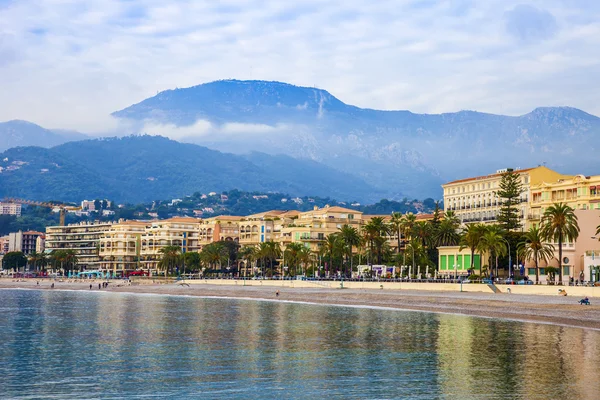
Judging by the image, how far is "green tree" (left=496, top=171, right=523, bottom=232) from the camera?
112300mm

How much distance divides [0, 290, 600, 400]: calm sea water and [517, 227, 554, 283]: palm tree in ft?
84.8

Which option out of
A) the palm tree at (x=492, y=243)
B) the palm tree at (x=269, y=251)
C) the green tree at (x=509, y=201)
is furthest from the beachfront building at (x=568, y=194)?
the palm tree at (x=269, y=251)

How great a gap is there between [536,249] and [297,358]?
54.5 metres

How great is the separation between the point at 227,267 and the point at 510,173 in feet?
228

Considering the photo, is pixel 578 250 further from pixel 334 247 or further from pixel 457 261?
pixel 334 247

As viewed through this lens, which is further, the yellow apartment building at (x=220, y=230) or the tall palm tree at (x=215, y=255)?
the yellow apartment building at (x=220, y=230)

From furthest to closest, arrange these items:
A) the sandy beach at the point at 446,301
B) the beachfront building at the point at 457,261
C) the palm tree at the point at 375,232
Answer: the palm tree at the point at 375,232
the beachfront building at the point at 457,261
the sandy beach at the point at 446,301

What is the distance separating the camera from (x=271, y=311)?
79562 millimetres

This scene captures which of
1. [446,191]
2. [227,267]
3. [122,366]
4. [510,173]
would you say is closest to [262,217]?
[227,267]

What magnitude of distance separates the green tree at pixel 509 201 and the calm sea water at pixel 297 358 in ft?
154

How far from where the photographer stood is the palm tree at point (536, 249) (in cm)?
8969

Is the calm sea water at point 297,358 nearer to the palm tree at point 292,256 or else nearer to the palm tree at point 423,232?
the palm tree at point 423,232

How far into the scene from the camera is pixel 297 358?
42.1 meters

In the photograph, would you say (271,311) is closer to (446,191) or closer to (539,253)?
(539,253)
